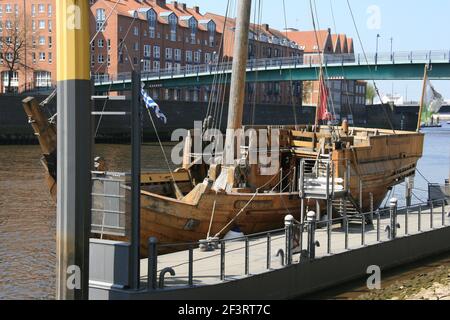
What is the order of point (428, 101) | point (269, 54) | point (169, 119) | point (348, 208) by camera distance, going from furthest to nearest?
point (269, 54)
point (169, 119)
point (428, 101)
point (348, 208)

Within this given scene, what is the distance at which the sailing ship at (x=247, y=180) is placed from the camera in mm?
16469

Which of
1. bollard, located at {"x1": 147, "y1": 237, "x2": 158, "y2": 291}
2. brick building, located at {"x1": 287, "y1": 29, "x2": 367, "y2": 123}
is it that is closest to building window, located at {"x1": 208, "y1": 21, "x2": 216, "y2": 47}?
brick building, located at {"x1": 287, "y1": 29, "x2": 367, "y2": 123}

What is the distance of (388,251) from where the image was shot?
55.3 ft

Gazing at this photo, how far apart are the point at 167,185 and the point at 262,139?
3.33 meters

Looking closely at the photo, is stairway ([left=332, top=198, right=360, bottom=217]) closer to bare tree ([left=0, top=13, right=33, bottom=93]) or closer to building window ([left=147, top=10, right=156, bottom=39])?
bare tree ([left=0, top=13, right=33, bottom=93])

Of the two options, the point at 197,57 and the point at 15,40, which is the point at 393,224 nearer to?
the point at 15,40

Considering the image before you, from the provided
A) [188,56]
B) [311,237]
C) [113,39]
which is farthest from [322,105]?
[188,56]

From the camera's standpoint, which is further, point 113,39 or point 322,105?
point 113,39

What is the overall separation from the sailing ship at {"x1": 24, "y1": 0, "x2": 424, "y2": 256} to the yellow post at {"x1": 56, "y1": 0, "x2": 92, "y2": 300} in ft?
18.4

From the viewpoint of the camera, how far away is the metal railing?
1182 cm

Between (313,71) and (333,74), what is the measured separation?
2.14 metres

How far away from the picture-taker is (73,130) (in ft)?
29.5
